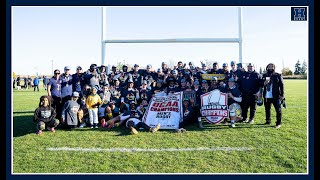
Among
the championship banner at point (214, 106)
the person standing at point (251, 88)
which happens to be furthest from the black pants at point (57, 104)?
the person standing at point (251, 88)

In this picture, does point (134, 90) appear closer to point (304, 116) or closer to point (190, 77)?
A: point (190, 77)

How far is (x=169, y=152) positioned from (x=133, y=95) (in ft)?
11.5

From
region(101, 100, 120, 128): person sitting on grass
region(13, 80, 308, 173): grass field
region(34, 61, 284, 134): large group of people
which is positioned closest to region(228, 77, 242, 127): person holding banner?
region(34, 61, 284, 134): large group of people

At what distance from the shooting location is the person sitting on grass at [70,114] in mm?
8203

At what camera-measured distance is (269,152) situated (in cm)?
602

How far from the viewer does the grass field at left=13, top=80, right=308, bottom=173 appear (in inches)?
207

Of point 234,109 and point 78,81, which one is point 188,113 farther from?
point 78,81

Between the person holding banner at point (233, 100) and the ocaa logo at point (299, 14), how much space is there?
3156 mm

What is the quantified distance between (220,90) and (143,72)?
311 cm

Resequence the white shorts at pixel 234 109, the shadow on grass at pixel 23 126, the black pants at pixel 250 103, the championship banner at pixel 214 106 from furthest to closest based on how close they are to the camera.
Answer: the black pants at pixel 250 103 < the white shorts at pixel 234 109 < the championship banner at pixel 214 106 < the shadow on grass at pixel 23 126

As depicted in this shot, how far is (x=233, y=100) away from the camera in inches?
339

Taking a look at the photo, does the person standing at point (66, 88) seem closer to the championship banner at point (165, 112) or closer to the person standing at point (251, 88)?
the championship banner at point (165, 112)

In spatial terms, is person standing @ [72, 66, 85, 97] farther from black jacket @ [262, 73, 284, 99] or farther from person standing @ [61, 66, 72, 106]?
black jacket @ [262, 73, 284, 99]
